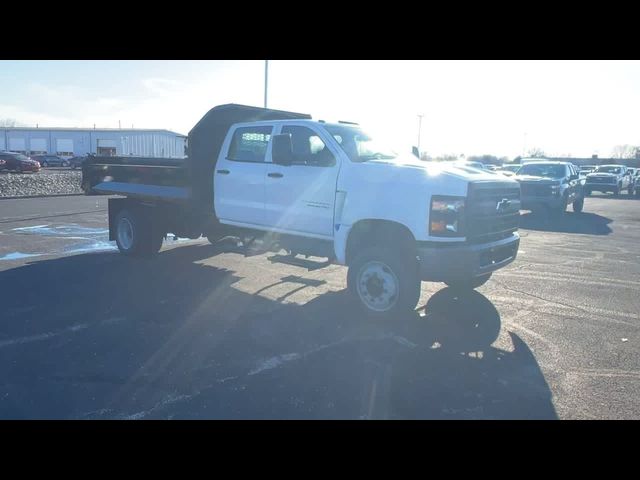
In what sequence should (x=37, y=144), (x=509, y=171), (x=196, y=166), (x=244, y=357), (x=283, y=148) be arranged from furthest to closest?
(x=37, y=144), (x=509, y=171), (x=196, y=166), (x=283, y=148), (x=244, y=357)

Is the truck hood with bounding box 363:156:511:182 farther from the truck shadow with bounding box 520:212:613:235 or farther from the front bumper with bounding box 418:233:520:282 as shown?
the truck shadow with bounding box 520:212:613:235

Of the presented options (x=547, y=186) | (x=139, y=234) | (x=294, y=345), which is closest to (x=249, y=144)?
(x=139, y=234)

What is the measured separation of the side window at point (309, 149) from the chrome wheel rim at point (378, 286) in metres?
1.49

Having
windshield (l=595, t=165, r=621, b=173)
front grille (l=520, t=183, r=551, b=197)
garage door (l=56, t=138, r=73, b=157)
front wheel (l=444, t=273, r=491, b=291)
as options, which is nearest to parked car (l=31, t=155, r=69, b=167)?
garage door (l=56, t=138, r=73, b=157)

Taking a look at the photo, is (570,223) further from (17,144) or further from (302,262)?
(17,144)

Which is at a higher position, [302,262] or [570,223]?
[302,262]

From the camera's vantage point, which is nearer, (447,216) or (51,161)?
(447,216)

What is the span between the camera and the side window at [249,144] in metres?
7.84

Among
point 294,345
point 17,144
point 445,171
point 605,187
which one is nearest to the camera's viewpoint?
point 294,345

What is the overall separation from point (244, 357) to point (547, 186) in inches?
641

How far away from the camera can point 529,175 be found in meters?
19.5

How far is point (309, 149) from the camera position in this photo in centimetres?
709

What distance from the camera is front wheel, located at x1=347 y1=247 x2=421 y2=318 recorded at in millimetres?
6016
